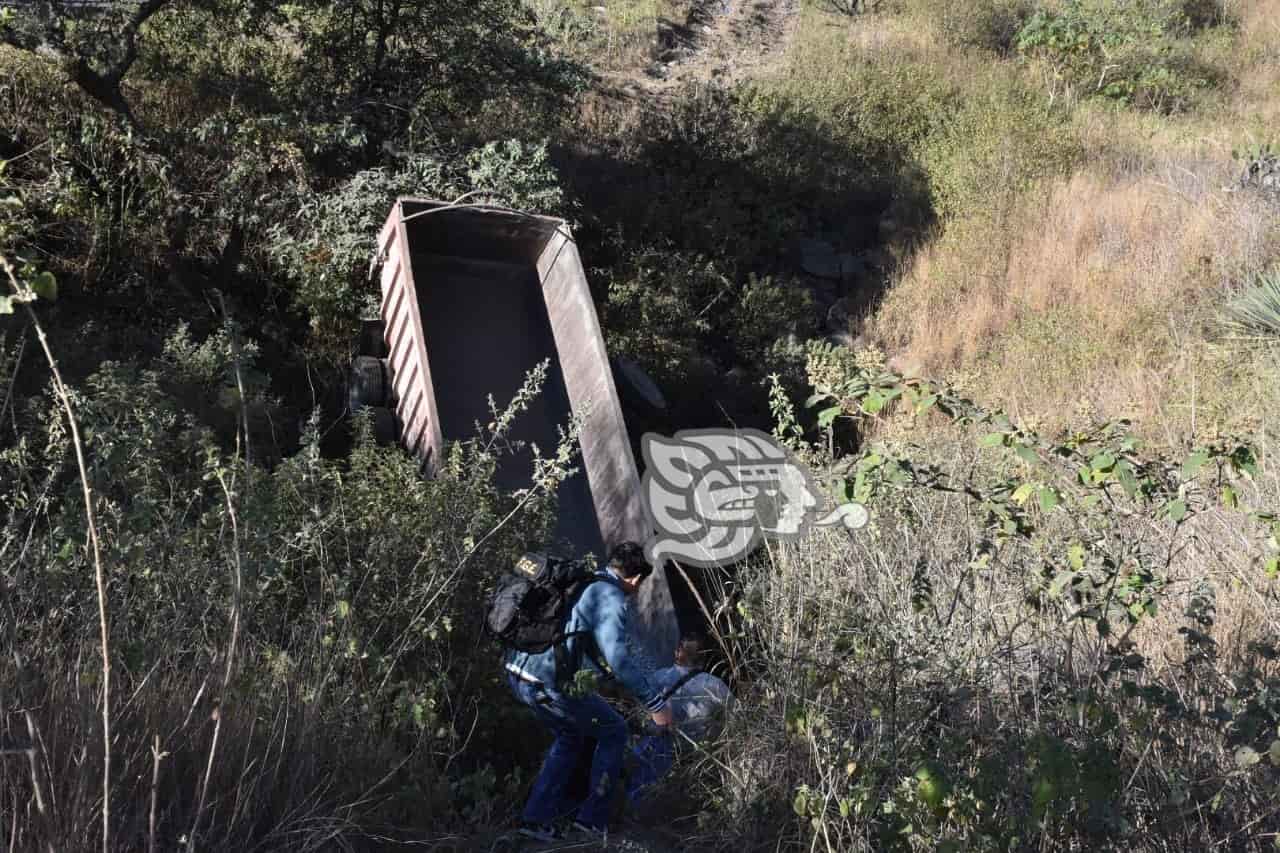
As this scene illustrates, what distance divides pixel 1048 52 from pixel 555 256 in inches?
404

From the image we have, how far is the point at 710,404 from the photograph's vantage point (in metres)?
9.85

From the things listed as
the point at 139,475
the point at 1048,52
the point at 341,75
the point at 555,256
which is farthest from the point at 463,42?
the point at 1048,52

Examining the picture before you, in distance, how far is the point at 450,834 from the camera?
12.8 ft

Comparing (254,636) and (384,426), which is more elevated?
(254,636)

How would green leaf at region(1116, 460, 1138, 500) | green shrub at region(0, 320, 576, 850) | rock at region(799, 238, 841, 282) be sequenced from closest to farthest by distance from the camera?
green shrub at region(0, 320, 576, 850), green leaf at region(1116, 460, 1138, 500), rock at region(799, 238, 841, 282)

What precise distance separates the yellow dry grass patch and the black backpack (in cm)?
541

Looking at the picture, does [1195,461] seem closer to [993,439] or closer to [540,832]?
[993,439]

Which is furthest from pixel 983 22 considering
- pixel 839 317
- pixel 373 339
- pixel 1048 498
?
pixel 1048 498

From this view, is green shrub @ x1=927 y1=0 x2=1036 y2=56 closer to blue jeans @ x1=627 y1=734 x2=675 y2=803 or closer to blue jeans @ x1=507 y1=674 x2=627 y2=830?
blue jeans @ x1=627 y1=734 x2=675 y2=803

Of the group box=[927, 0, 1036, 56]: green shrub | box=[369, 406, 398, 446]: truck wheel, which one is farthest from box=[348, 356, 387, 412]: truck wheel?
box=[927, 0, 1036, 56]: green shrub

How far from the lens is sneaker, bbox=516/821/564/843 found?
4461mm

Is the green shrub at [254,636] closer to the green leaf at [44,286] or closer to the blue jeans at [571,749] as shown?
the blue jeans at [571,749]

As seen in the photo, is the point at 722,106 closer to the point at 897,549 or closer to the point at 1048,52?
the point at 1048,52

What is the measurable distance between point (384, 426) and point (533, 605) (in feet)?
12.7
